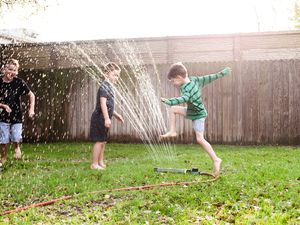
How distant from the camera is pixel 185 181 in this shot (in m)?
5.62

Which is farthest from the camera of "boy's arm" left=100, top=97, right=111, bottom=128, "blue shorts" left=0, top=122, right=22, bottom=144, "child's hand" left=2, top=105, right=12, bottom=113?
"blue shorts" left=0, top=122, right=22, bottom=144

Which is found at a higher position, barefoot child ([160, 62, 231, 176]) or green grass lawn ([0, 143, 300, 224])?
barefoot child ([160, 62, 231, 176])

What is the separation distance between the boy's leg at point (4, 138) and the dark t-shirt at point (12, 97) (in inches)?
4.1

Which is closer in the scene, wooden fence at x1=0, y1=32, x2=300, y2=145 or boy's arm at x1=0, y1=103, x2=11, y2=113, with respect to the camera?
boy's arm at x1=0, y1=103, x2=11, y2=113

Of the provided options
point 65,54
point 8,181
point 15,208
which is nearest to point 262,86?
point 65,54

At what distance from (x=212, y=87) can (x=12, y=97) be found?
16.4 feet

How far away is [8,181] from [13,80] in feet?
8.02

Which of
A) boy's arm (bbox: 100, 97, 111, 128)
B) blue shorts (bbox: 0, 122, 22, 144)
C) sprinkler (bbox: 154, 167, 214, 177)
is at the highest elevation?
boy's arm (bbox: 100, 97, 111, 128)

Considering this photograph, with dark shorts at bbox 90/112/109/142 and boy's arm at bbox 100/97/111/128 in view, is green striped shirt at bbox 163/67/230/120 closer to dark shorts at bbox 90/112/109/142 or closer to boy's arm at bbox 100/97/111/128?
boy's arm at bbox 100/97/111/128

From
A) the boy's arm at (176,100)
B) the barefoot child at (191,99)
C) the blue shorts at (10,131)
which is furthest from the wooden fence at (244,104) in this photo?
the boy's arm at (176,100)

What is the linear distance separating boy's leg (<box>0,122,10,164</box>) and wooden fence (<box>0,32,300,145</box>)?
4.00 meters

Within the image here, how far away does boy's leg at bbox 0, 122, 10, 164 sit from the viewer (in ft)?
25.2

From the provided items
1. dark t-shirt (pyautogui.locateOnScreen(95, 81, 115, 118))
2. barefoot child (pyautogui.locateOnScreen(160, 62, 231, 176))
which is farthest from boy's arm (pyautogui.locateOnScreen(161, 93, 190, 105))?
dark t-shirt (pyautogui.locateOnScreen(95, 81, 115, 118))

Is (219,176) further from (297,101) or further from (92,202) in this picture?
(297,101)
